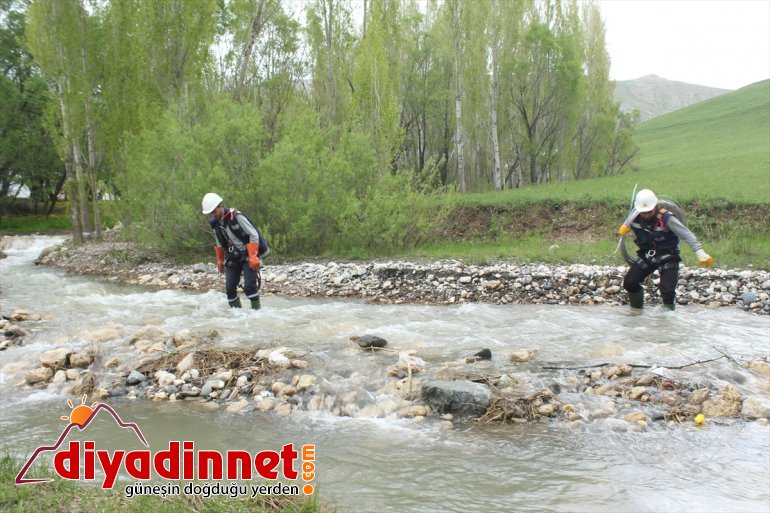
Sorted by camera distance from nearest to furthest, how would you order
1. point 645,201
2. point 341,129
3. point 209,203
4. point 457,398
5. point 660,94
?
1. point 457,398
2. point 645,201
3. point 209,203
4. point 341,129
5. point 660,94

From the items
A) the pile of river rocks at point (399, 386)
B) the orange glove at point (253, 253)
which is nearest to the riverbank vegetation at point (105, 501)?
the pile of river rocks at point (399, 386)

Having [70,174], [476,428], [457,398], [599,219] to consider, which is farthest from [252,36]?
[476,428]

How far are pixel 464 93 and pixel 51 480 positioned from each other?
28509 mm

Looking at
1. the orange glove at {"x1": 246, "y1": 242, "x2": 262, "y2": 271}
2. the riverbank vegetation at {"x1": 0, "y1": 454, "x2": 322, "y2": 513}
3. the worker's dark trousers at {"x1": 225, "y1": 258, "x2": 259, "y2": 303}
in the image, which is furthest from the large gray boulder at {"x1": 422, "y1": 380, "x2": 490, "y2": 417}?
the worker's dark trousers at {"x1": 225, "y1": 258, "x2": 259, "y2": 303}

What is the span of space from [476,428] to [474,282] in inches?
276

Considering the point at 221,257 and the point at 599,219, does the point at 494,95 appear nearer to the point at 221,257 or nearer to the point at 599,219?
the point at 599,219

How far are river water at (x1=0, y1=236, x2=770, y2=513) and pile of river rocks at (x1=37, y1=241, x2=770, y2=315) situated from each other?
945 mm

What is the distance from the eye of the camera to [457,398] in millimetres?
5559

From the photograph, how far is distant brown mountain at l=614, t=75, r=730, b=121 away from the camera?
166750mm

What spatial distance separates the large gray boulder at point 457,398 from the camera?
5488 millimetres

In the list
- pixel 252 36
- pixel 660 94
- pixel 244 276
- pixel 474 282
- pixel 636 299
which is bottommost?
pixel 636 299

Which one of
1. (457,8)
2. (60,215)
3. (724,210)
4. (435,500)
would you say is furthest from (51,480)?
(60,215)

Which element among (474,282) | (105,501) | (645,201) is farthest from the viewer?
(474,282)

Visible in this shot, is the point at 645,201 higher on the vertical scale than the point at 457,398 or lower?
higher
